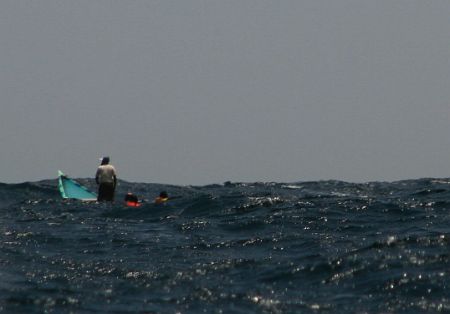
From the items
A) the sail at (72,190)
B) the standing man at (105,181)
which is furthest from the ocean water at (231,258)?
the sail at (72,190)

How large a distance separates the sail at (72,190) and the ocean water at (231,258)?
5.44 metres

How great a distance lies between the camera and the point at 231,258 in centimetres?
1416

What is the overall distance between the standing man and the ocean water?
146 inches

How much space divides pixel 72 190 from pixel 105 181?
7.76ft

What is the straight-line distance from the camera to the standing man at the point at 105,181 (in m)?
26.5

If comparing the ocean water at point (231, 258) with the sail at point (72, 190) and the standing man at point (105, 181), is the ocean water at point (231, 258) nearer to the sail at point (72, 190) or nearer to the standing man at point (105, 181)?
the standing man at point (105, 181)

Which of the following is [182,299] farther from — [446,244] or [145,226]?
[145,226]

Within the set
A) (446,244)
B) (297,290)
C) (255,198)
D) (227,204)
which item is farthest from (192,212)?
(297,290)

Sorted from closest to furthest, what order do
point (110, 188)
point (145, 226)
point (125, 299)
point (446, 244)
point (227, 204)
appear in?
point (125, 299)
point (446, 244)
point (145, 226)
point (227, 204)
point (110, 188)

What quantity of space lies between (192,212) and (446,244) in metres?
8.55

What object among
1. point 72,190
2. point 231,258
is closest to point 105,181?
point 72,190

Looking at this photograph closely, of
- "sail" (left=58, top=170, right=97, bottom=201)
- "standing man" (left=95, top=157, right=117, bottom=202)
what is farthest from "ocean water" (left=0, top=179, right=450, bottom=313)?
"sail" (left=58, top=170, right=97, bottom=201)

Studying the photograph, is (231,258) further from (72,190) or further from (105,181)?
(72,190)

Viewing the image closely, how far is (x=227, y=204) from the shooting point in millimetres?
22781
